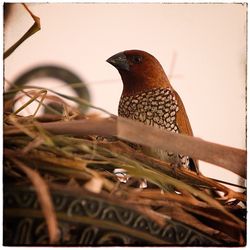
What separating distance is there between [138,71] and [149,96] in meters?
0.06

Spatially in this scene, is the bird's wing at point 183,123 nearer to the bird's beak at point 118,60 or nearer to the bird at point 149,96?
the bird at point 149,96

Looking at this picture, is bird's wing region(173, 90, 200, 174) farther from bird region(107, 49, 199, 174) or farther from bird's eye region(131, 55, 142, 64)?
bird's eye region(131, 55, 142, 64)

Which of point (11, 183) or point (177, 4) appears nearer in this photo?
point (11, 183)

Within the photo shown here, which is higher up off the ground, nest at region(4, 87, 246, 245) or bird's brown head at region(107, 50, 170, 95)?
bird's brown head at region(107, 50, 170, 95)

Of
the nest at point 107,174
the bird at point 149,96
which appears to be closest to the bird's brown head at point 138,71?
the bird at point 149,96

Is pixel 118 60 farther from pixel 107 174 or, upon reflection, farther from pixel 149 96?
pixel 107 174

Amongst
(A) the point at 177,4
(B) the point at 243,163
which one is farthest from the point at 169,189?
(A) the point at 177,4

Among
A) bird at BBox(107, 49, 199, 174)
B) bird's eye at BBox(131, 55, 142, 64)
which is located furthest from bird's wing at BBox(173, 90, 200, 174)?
bird's eye at BBox(131, 55, 142, 64)

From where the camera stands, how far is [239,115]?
1.04 metres

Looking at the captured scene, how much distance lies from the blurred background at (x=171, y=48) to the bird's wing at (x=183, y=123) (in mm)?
13

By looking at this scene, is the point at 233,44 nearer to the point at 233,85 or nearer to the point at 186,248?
the point at 233,85

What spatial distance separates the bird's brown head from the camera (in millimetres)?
1024

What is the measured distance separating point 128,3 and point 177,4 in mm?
114

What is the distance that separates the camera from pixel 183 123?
102 centimetres
